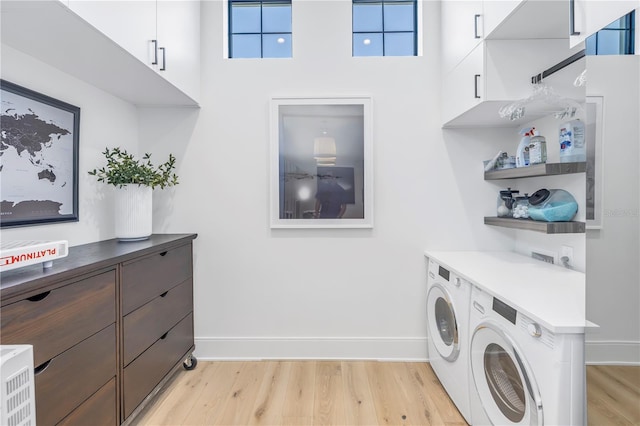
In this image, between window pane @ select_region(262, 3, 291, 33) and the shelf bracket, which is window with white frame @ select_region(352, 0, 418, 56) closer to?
window pane @ select_region(262, 3, 291, 33)

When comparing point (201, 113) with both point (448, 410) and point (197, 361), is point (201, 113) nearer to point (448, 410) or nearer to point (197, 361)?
point (197, 361)

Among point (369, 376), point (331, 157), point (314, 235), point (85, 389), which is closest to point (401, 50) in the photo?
point (331, 157)

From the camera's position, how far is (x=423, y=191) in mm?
2391

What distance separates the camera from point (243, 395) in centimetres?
197

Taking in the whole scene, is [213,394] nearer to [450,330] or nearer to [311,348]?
[311,348]

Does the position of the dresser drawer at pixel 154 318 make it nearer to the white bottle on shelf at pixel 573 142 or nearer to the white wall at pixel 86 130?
the white wall at pixel 86 130

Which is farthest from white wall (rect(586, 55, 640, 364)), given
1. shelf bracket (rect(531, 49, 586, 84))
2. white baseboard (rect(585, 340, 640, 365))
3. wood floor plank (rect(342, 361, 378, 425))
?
wood floor plank (rect(342, 361, 378, 425))

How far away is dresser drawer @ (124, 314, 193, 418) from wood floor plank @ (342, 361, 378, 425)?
1.12m

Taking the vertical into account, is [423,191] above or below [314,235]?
above

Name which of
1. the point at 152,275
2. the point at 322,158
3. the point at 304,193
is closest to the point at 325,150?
the point at 322,158

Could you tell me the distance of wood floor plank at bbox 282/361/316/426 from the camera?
176cm

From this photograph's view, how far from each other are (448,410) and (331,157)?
1.79 metres

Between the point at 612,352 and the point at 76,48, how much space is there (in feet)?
7.92

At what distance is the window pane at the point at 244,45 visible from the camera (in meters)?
2.54
